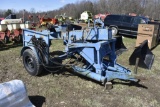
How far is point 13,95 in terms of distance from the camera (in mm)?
3826

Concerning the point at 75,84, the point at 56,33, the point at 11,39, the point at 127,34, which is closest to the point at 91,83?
the point at 75,84

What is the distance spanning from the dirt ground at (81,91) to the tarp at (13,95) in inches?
18.7

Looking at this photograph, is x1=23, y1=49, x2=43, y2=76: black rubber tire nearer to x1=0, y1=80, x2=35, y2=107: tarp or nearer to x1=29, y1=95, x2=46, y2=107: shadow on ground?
x1=29, y1=95, x2=46, y2=107: shadow on ground

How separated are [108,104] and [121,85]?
108 centimetres

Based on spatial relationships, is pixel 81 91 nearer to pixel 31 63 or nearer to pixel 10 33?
pixel 31 63

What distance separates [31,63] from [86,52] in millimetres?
1700

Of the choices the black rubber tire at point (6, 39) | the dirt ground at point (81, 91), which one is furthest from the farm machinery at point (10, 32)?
the dirt ground at point (81, 91)

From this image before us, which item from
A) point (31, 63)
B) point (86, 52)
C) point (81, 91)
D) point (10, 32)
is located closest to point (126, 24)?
point (10, 32)

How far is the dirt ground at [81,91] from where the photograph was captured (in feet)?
15.3

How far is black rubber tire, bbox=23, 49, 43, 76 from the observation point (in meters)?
5.68

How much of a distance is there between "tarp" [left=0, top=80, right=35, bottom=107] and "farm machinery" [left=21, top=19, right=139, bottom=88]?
1.69m

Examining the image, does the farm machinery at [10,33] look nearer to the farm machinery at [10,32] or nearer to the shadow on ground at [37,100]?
the farm machinery at [10,32]

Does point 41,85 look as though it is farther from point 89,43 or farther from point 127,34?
point 127,34

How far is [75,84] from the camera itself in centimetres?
556
